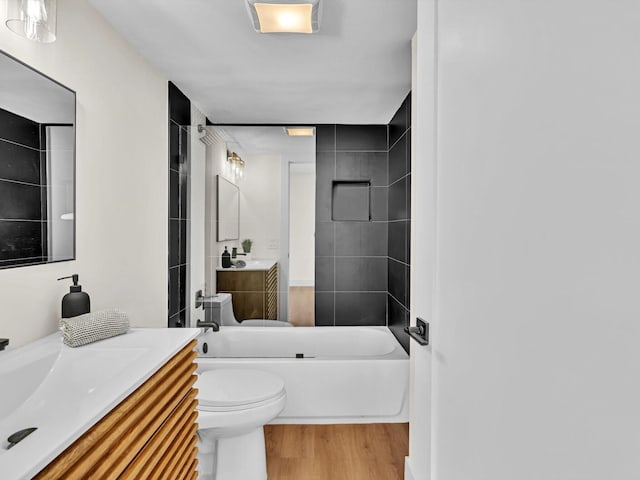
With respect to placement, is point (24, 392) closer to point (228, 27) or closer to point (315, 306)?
point (228, 27)

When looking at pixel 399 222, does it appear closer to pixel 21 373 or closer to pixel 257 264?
pixel 257 264

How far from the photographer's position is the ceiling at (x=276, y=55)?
204 cm

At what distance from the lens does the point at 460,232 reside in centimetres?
104

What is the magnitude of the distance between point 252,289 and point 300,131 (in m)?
1.38

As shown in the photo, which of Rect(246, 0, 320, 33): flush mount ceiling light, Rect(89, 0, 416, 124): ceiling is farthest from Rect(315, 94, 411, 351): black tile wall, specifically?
Rect(246, 0, 320, 33): flush mount ceiling light

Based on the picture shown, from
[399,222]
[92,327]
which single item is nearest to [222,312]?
[399,222]

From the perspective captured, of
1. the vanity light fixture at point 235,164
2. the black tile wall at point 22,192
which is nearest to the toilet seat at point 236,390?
the black tile wall at point 22,192

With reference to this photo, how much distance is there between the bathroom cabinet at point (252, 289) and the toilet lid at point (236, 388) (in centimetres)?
105

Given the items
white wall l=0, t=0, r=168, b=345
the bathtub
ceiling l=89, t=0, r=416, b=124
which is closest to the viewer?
white wall l=0, t=0, r=168, b=345

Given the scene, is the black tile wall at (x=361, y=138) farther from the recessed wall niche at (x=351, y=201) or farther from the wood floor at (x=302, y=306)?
the wood floor at (x=302, y=306)

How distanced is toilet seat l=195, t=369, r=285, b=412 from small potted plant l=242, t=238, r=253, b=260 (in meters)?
1.22

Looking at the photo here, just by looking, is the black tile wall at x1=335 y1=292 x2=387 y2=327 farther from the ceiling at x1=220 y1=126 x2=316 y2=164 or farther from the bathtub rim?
the ceiling at x1=220 y1=126 x2=316 y2=164

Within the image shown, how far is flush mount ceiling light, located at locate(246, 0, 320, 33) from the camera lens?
1871 mm

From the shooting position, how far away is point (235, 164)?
3.55m
